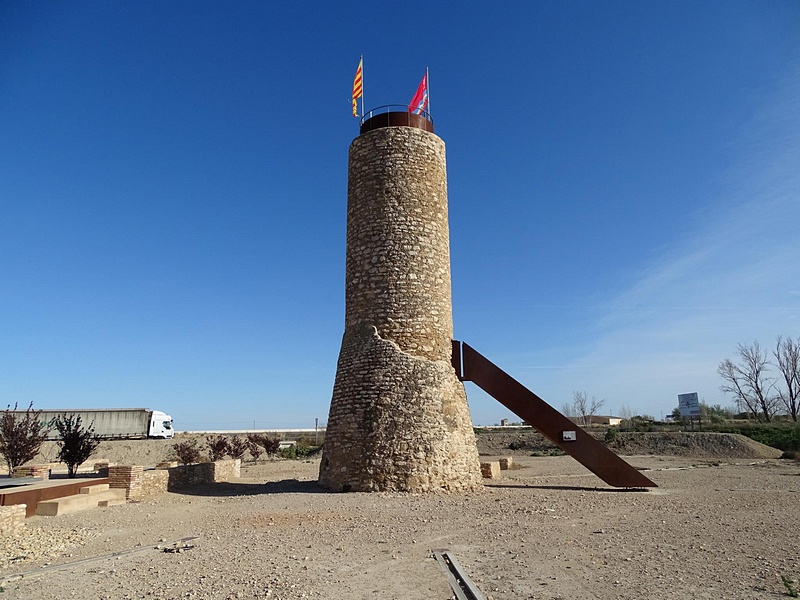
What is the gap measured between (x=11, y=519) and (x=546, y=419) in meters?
11.8

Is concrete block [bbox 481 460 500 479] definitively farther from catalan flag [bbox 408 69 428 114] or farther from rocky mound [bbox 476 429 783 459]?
rocky mound [bbox 476 429 783 459]

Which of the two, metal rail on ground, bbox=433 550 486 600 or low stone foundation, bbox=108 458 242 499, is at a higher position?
low stone foundation, bbox=108 458 242 499

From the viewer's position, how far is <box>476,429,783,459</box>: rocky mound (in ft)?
95.8

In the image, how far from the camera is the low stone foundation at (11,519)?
27.7 ft

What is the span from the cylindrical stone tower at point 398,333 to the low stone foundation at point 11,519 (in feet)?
21.0

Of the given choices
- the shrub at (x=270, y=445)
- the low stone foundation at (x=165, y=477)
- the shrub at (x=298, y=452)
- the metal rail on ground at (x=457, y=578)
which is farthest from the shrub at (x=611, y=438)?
the metal rail on ground at (x=457, y=578)

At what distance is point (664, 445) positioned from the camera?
3234cm

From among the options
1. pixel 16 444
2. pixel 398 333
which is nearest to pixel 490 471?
pixel 398 333

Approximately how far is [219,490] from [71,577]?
894 cm

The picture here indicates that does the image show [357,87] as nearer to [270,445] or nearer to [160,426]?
[270,445]

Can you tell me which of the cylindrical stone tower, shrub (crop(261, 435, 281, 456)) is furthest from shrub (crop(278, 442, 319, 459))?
the cylindrical stone tower

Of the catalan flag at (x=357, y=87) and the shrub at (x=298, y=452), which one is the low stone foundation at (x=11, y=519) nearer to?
the catalan flag at (x=357, y=87)

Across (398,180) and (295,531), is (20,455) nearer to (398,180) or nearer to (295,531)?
(295,531)

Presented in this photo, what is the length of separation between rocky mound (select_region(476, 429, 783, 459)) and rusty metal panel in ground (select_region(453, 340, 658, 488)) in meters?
18.8
